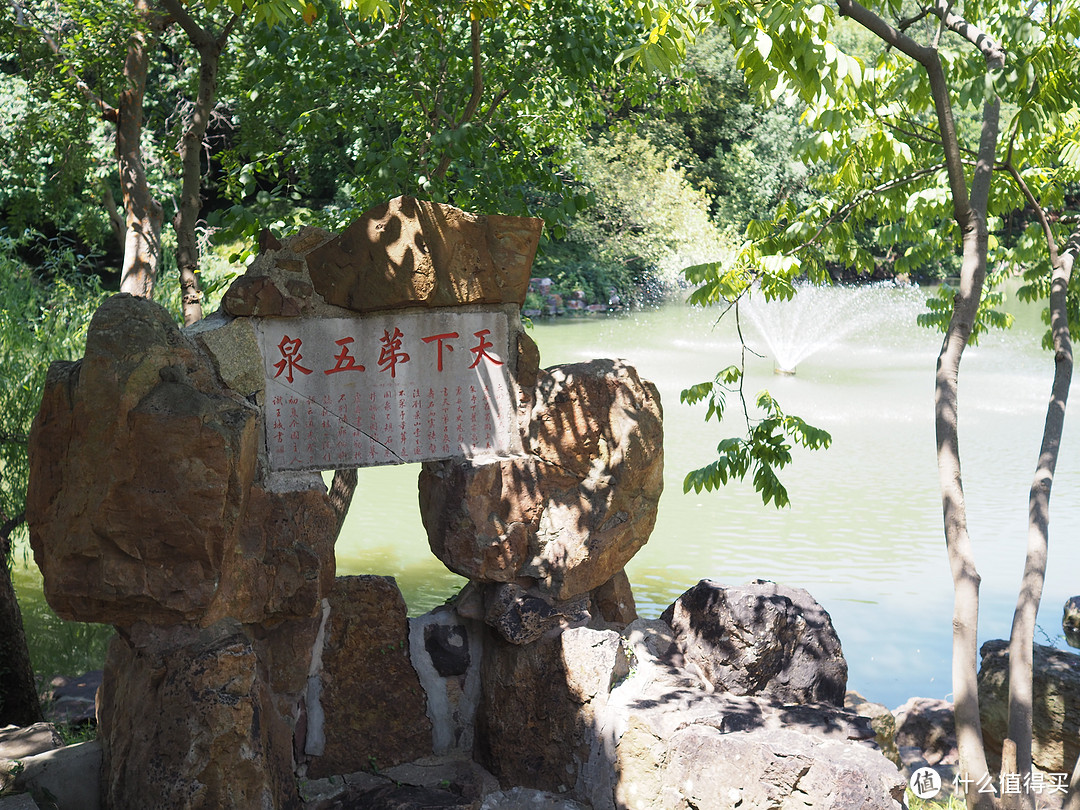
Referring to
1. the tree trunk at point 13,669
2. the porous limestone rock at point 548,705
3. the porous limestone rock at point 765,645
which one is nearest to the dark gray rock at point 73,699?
the tree trunk at point 13,669

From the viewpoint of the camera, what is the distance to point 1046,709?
5.78 meters

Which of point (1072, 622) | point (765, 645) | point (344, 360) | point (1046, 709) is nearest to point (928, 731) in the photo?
point (1046, 709)

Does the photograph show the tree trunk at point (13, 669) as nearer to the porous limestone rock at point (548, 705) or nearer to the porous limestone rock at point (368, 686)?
the porous limestone rock at point (368, 686)

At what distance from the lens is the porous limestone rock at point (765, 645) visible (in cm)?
423

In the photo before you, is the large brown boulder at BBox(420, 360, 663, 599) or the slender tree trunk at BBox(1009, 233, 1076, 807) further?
the large brown boulder at BBox(420, 360, 663, 599)

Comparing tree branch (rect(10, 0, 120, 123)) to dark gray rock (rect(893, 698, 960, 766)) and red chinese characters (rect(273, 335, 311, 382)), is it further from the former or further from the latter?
dark gray rock (rect(893, 698, 960, 766))

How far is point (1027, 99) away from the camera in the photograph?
4.23 meters

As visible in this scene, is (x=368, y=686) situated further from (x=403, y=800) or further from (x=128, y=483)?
(x=128, y=483)

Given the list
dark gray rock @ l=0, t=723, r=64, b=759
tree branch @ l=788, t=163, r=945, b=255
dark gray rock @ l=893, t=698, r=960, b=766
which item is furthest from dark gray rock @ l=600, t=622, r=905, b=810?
dark gray rock @ l=893, t=698, r=960, b=766

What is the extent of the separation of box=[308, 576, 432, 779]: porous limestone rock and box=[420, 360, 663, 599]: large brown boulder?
1.27 ft

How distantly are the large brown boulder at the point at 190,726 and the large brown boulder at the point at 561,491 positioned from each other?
1.03 metres

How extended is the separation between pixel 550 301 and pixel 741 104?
6941 mm

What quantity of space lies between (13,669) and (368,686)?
2.08m

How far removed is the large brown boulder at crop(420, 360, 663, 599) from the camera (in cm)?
417
